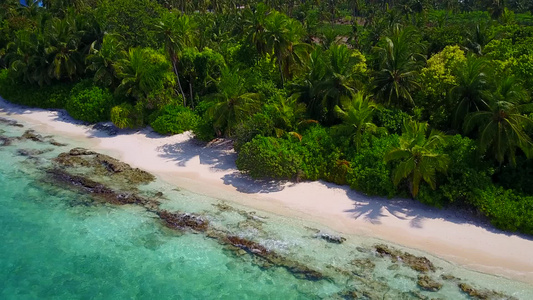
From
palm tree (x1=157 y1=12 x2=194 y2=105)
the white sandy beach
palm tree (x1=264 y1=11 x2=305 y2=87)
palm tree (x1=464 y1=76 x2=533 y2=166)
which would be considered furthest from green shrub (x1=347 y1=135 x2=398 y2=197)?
palm tree (x1=157 y1=12 x2=194 y2=105)

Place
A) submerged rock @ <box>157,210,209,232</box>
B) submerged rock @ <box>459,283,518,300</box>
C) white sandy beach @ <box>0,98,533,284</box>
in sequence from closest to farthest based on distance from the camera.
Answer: submerged rock @ <box>459,283,518,300</box>, white sandy beach @ <box>0,98,533,284</box>, submerged rock @ <box>157,210,209,232</box>

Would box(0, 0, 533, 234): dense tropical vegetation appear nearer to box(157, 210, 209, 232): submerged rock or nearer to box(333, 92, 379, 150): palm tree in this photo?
box(333, 92, 379, 150): palm tree

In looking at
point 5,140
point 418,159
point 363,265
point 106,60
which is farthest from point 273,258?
point 5,140

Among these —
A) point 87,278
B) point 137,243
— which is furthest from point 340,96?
point 87,278

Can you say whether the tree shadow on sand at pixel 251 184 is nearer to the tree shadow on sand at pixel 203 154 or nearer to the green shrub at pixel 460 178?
the tree shadow on sand at pixel 203 154

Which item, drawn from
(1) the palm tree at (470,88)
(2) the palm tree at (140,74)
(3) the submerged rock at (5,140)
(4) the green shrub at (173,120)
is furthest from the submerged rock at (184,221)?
(3) the submerged rock at (5,140)

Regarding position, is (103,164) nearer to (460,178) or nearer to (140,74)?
(140,74)
